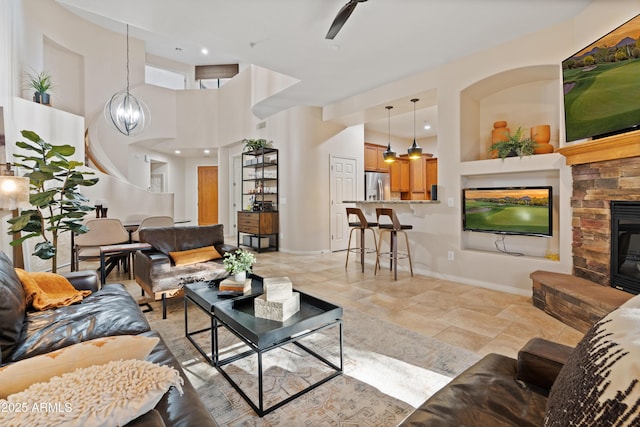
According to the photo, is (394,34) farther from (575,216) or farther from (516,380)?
(516,380)

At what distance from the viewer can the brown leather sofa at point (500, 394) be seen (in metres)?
0.94

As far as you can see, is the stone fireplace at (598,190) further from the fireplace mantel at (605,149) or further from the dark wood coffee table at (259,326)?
the dark wood coffee table at (259,326)

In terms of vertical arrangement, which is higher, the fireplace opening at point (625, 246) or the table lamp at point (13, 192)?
the table lamp at point (13, 192)

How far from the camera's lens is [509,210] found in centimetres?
376

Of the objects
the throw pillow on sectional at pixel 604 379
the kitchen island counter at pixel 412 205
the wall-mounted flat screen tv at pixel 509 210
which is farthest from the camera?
the kitchen island counter at pixel 412 205

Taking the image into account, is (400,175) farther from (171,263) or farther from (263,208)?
(171,263)

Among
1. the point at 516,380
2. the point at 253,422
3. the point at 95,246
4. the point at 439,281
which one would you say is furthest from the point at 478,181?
the point at 95,246

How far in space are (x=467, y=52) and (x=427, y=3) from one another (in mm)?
1279

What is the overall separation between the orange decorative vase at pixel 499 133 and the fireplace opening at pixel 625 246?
1.48 meters

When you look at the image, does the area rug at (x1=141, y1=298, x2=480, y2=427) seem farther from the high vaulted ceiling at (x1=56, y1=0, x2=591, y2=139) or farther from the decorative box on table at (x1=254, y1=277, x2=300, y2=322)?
the high vaulted ceiling at (x1=56, y1=0, x2=591, y2=139)

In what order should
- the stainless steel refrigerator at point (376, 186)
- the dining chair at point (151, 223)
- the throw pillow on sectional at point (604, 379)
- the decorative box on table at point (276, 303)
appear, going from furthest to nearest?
1. the stainless steel refrigerator at point (376, 186)
2. the dining chair at point (151, 223)
3. the decorative box on table at point (276, 303)
4. the throw pillow on sectional at point (604, 379)

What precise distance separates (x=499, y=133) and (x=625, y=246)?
196 centimetres

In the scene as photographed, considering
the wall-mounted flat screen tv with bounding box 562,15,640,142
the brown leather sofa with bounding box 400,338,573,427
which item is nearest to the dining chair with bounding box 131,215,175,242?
the brown leather sofa with bounding box 400,338,573,427

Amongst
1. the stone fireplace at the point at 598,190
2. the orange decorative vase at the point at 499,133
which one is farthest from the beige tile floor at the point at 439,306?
the orange decorative vase at the point at 499,133
